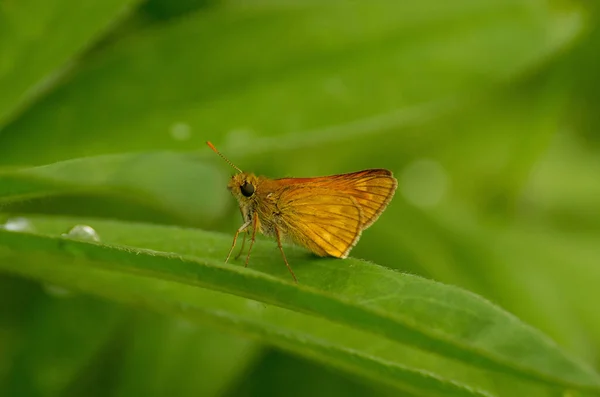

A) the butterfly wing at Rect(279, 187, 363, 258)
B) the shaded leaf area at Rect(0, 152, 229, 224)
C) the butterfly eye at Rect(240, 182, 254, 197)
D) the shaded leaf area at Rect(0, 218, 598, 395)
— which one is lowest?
the shaded leaf area at Rect(0, 218, 598, 395)

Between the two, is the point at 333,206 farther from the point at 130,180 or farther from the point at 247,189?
the point at 130,180

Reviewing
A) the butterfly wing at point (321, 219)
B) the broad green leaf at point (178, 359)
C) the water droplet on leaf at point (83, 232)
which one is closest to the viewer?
the water droplet on leaf at point (83, 232)

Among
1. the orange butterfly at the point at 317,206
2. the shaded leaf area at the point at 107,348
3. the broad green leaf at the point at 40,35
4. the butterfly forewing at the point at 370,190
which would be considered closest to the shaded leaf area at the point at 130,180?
the orange butterfly at the point at 317,206

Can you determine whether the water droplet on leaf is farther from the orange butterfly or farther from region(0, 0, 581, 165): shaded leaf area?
region(0, 0, 581, 165): shaded leaf area

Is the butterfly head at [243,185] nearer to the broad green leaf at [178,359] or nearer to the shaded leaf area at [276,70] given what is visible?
the shaded leaf area at [276,70]

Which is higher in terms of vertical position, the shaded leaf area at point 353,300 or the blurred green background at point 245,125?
the blurred green background at point 245,125

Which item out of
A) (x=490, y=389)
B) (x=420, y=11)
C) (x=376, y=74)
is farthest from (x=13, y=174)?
(x=420, y=11)

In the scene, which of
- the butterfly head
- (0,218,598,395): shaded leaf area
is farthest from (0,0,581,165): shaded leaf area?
(0,218,598,395): shaded leaf area

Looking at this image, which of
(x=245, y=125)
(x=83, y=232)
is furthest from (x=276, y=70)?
(x=83, y=232)
